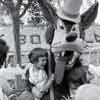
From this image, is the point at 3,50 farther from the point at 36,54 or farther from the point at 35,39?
the point at 35,39

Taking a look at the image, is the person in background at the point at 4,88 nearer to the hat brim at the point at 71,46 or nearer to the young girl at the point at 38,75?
the young girl at the point at 38,75

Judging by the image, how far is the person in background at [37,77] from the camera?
7.25 feet

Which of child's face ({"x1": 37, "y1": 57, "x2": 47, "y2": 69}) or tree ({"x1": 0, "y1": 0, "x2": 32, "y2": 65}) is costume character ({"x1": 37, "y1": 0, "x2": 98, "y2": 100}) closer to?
child's face ({"x1": 37, "y1": 57, "x2": 47, "y2": 69})

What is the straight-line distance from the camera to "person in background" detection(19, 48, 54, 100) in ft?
7.25

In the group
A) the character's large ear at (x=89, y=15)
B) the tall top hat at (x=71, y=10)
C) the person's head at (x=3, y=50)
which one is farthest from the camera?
the person's head at (x=3, y=50)

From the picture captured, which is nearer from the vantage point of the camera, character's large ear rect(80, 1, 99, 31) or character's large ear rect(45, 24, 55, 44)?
character's large ear rect(80, 1, 99, 31)

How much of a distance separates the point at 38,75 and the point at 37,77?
0.06 ft

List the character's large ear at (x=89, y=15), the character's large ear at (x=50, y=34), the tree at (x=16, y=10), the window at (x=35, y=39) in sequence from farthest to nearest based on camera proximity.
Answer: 1. the tree at (x=16, y=10)
2. the window at (x=35, y=39)
3. the character's large ear at (x=50, y=34)
4. the character's large ear at (x=89, y=15)

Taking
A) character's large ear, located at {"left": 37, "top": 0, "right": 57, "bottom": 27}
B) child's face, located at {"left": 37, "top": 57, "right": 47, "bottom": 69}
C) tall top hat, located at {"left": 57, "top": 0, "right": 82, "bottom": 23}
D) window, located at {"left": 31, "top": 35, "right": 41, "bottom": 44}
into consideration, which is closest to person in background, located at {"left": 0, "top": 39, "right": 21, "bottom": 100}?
child's face, located at {"left": 37, "top": 57, "right": 47, "bottom": 69}

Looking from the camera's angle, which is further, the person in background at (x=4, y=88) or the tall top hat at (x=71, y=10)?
the person in background at (x=4, y=88)

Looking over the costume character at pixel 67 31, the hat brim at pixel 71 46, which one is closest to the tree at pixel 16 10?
the costume character at pixel 67 31

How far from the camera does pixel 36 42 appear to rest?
3.66 m

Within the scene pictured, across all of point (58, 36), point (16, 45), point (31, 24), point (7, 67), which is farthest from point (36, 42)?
point (58, 36)

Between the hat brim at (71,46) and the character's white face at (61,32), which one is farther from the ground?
the character's white face at (61,32)
